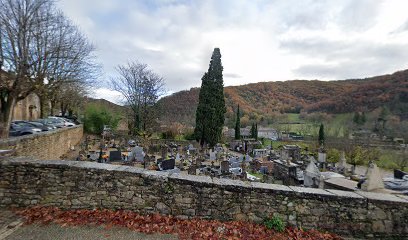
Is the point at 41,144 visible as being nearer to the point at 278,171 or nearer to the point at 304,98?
the point at 278,171

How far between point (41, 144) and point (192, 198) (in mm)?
9051

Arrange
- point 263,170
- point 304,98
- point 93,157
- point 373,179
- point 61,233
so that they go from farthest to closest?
point 304,98 → point 263,170 → point 93,157 → point 373,179 → point 61,233

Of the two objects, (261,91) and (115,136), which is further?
(261,91)

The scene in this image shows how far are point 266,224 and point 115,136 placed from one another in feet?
77.0

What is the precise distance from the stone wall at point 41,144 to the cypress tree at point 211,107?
1522cm

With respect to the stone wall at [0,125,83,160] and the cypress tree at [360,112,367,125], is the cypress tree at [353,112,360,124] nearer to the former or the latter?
the cypress tree at [360,112,367,125]

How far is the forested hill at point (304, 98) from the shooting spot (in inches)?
1533

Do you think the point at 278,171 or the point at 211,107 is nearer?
the point at 278,171

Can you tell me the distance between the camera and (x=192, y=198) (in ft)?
13.2

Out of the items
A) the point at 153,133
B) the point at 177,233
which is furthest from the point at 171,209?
the point at 153,133

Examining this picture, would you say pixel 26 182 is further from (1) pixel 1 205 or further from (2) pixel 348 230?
(2) pixel 348 230

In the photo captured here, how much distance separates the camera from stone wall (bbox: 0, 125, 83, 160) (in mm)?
6952

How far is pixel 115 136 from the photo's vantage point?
24.5m

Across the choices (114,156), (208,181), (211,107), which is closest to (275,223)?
(208,181)
